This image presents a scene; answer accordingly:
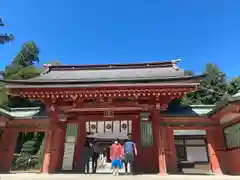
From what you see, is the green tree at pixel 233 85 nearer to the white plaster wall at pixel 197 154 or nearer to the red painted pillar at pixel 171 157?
the white plaster wall at pixel 197 154

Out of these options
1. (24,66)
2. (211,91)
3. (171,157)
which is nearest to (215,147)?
(171,157)

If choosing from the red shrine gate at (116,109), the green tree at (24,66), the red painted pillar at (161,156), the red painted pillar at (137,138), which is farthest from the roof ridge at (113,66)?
the green tree at (24,66)

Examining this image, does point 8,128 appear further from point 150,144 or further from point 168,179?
point 168,179

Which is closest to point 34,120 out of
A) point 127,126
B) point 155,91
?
point 127,126

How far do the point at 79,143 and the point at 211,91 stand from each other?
3025 cm

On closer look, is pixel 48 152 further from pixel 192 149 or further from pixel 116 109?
pixel 192 149

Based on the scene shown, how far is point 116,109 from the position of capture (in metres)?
11.1

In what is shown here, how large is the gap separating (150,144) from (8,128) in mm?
Result: 8278

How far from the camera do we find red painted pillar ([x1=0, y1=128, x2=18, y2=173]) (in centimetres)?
1202

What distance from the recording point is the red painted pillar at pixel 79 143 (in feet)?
38.3

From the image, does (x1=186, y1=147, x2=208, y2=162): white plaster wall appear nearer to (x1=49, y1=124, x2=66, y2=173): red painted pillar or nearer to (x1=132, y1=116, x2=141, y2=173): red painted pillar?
(x1=132, y1=116, x2=141, y2=173): red painted pillar

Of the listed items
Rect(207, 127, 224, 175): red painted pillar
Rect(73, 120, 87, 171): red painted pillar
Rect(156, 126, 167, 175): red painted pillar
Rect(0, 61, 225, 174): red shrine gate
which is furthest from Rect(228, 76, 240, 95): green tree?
Rect(73, 120, 87, 171): red painted pillar

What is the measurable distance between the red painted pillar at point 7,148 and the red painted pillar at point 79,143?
3777 millimetres

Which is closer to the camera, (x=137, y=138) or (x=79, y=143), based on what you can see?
(x=137, y=138)
